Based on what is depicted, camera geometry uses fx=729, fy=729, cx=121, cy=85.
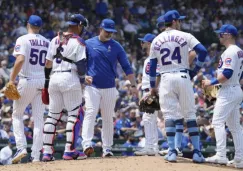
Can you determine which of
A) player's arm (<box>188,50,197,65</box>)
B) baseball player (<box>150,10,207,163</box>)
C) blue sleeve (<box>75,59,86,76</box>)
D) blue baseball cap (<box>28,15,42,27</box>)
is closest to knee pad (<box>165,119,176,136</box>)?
baseball player (<box>150,10,207,163</box>)

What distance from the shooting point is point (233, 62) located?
11.4 metres

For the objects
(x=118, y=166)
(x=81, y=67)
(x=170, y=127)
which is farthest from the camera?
(x=81, y=67)

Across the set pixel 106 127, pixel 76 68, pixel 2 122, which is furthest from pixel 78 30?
pixel 2 122

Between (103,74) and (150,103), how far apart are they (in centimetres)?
92

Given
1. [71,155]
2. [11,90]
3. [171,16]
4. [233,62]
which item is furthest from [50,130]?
[233,62]

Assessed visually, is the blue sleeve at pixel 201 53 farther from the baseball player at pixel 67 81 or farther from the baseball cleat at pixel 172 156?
the baseball player at pixel 67 81

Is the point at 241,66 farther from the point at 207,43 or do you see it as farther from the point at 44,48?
the point at 207,43

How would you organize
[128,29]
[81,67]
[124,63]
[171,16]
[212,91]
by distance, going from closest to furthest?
[171,16] → [81,67] → [124,63] → [212,91] → [128,29]

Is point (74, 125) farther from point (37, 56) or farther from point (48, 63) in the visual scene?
point (37, 56)

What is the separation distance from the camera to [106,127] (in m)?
12.2

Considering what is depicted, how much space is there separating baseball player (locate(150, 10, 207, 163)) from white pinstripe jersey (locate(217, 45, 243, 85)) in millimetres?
562

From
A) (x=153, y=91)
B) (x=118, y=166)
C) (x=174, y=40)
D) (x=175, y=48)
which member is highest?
(x=174, y=40)

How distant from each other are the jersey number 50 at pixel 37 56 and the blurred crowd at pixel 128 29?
5106mm

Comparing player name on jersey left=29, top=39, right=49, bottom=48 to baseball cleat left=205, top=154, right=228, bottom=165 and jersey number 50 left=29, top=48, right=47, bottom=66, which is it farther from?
baseball cleat left=205, top=154, right=228, bottom=165
